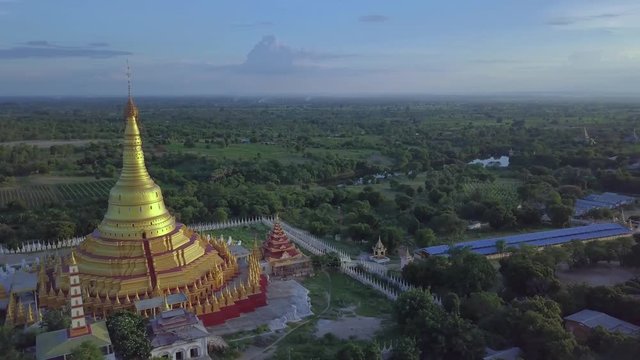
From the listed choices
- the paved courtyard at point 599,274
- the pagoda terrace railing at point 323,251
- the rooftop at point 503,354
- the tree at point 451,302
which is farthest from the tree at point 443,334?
the paved courtyard at point 599,274

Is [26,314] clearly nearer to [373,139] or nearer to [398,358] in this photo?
[398,358]

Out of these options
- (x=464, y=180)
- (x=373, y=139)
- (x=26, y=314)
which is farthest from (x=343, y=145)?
(x=26, y=314)

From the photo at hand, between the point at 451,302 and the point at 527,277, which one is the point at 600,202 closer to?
the point at 527,277

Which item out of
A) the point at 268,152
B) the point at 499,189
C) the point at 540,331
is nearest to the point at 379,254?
the point at 540,331

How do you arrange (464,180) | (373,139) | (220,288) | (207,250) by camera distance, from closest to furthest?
(220,288), (207,250), (464,180), (373,139)

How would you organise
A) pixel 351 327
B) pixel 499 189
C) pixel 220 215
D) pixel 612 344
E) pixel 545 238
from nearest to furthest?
pixel 612 344, pixel 351 327, pixel 545 238, pixel 220 215, pixel 499 189

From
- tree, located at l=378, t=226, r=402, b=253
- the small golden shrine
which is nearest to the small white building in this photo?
the small golden shrine
